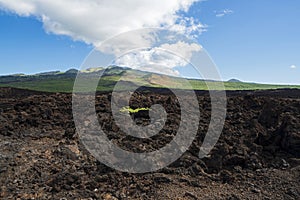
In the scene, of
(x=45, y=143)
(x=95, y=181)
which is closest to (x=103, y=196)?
(x=95, y=181)

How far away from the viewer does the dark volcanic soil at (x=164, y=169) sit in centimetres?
1032

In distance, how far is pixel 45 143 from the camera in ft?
42.8

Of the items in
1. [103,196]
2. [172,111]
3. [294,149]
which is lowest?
[103,196]

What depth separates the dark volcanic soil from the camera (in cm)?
1032

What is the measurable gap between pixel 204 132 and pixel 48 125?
651 centimetres

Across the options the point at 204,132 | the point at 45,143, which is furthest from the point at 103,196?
the point at 204,132

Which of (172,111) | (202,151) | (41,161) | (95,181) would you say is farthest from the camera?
(172,111)

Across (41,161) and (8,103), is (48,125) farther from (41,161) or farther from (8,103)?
(8,103)

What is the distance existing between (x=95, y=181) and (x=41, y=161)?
2.22 m

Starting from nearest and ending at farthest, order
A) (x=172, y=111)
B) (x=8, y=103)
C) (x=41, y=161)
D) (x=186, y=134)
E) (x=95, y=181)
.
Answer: (x=95, y=181) < (x=41, y=161) < (x=186, y=134) < (x=172, y=111) < (x=8, y=103)

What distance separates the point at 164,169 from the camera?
11570mm

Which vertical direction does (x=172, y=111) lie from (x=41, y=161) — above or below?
above

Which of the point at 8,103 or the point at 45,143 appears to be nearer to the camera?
the point at 45,143

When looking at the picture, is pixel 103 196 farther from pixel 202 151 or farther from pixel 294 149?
pixel 294 149
